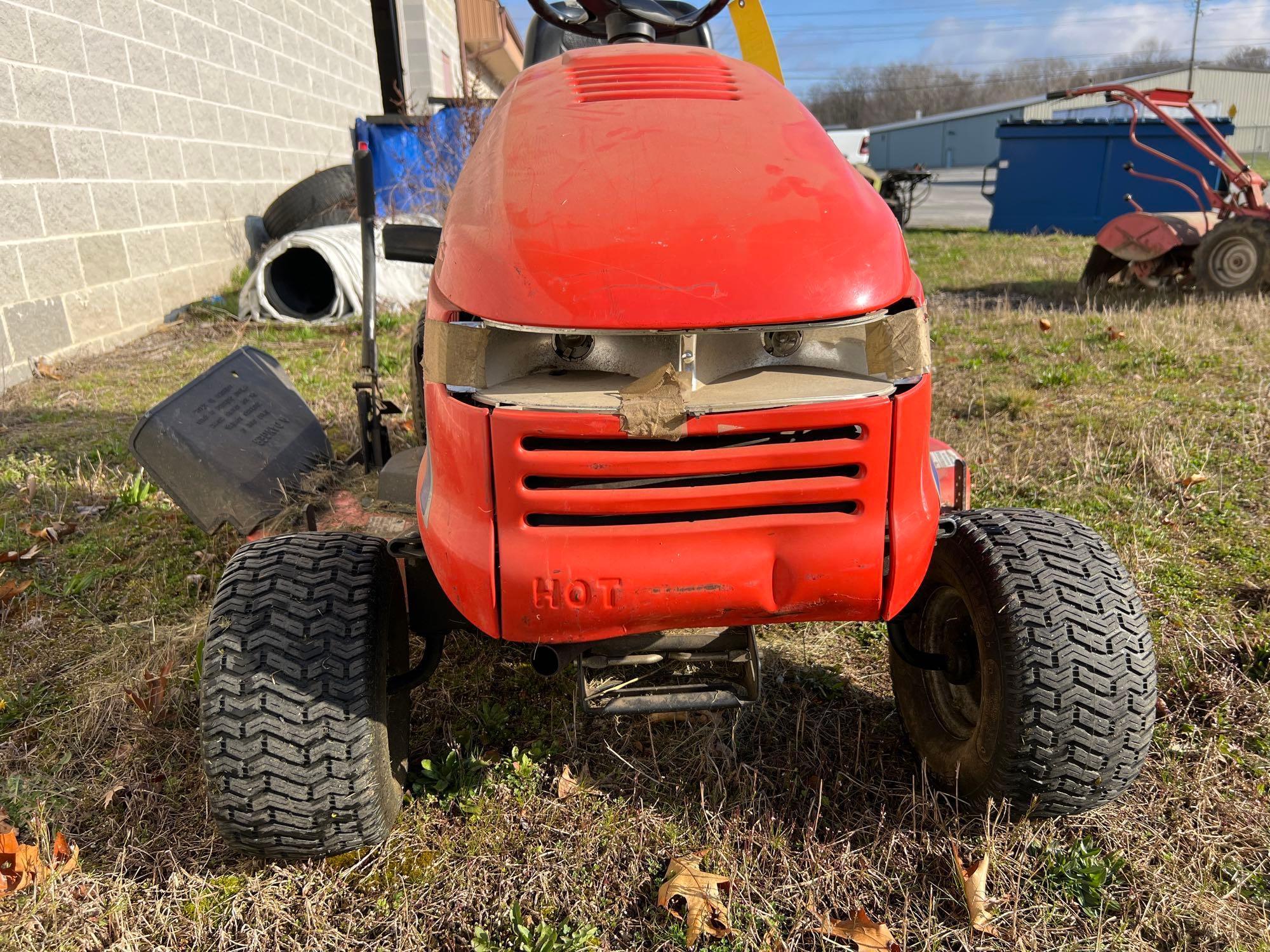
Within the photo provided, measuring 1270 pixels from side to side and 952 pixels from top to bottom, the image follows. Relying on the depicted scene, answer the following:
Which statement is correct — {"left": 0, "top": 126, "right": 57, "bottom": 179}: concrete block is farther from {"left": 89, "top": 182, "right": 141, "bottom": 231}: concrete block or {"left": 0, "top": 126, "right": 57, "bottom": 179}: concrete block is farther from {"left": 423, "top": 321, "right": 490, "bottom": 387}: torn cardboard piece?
{"left": 423, "top": 321, "right": 490, "bottom": 387}: torn cardboard piece

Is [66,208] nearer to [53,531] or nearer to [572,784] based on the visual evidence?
[53,531]

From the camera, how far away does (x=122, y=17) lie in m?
6.13

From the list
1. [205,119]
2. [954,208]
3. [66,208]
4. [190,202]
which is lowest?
[954,208]

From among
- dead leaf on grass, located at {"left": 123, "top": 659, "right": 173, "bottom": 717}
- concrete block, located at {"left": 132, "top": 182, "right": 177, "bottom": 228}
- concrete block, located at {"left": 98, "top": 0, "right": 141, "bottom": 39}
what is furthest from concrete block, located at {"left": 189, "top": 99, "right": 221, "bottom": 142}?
dead leaf on grass, located at {"left": 123, "top": 659, "right": 173, "bottom": 717}

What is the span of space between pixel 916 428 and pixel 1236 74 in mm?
77220

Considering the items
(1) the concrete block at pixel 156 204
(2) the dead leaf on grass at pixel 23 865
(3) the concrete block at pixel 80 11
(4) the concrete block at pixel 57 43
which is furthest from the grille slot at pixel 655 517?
(1) the concrete block at pixel 156 204

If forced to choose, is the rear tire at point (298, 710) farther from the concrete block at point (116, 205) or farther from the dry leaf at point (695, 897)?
the concrete block at point (116, 205)

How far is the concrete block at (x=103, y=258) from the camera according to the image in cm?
584

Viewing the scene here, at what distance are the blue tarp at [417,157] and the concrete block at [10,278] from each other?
379 centimetres

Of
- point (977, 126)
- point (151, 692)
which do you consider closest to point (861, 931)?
point (151, 692)

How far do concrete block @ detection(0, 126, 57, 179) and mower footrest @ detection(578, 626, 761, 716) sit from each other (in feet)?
16.3

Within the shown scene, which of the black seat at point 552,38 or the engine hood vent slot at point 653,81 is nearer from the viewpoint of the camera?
the engine hood vent slot at point 653,81

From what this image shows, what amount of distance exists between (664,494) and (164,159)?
6637 millimetres

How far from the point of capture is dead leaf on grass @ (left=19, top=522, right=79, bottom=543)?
341cm
